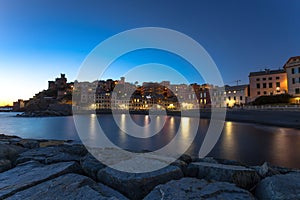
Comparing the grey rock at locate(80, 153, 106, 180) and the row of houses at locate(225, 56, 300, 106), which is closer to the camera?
the grey rock at locate(80, 153, 106, 180)

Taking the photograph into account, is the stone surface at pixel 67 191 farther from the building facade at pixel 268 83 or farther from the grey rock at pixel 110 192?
the building facade at pixel 268 83

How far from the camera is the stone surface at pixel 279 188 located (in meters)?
1.92

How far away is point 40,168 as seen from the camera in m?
3.02

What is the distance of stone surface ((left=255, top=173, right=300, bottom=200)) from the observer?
6.29 feet

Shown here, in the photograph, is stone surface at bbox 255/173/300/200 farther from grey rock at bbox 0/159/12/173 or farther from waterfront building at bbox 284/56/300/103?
waterfront building at bbox 284/56/300/103

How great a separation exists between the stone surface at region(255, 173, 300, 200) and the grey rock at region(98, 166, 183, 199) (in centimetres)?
104

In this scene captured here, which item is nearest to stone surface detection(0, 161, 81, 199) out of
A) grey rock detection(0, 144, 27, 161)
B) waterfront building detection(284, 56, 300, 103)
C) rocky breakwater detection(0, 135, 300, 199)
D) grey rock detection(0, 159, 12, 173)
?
rocky breakwater detection(0, 135, 300, 199)

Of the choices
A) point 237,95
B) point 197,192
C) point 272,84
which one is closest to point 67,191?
point 197,192

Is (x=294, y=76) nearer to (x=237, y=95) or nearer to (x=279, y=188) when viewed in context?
(x=237, y=95)

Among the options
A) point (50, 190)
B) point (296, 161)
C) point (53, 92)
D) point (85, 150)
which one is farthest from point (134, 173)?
point (53, 92)

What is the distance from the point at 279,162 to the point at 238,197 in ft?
21.4

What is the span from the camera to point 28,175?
8.89 feet

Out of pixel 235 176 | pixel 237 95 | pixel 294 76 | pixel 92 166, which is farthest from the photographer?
pixel 237 95

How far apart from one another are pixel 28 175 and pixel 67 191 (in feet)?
3.35
